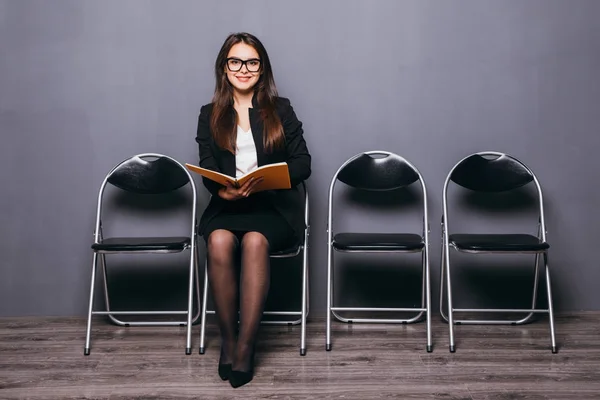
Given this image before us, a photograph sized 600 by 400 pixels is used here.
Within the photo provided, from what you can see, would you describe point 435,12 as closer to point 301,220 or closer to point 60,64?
point 301,220

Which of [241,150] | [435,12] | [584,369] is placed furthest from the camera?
[435,12]

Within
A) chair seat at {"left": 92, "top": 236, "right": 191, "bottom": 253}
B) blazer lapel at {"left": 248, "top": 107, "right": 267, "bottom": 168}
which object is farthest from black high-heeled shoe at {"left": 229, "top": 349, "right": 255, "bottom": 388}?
blazer lapel at {"left": 248, "top": 107, "right": 267, "bottom": 168}

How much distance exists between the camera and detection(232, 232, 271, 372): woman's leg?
252cm

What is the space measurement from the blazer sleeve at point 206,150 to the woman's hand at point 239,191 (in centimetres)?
15

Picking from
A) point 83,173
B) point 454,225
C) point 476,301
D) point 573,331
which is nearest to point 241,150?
point 83,173

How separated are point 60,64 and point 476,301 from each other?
2.54m

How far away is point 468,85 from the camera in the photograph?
3379mm

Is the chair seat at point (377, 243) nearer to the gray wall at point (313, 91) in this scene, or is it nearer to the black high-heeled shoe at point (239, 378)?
the gray wall at point (313, 91)

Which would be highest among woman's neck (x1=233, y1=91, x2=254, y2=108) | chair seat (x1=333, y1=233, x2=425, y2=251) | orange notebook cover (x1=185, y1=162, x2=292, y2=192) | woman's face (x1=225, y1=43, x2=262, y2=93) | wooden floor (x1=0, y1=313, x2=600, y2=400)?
woman's face (x1=225, y1=43, x2=262, y2=93)

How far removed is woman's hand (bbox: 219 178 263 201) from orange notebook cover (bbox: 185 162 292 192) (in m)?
0.03

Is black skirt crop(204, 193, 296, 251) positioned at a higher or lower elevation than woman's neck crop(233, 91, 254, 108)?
lower

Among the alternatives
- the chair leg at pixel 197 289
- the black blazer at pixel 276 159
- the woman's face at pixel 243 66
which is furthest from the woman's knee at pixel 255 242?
the woman's face at pixel 243 66

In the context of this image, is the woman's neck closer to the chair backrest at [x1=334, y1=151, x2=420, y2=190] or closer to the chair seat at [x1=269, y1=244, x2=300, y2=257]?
the chair backrest at [x1=334, y1=151, x2=420, y2=190]

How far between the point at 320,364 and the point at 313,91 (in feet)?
4.72
